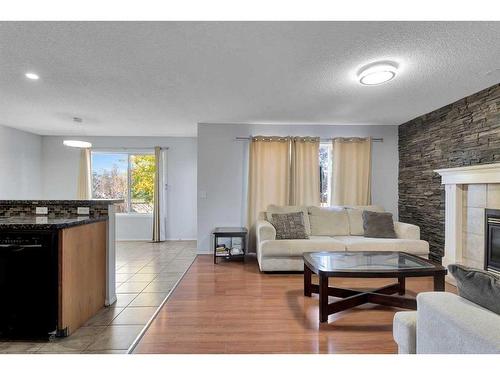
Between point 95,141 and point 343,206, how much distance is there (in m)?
5.46

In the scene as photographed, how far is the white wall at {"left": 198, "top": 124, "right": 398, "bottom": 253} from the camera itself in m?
4.73

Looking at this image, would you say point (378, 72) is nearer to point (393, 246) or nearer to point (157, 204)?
point (393, 246)

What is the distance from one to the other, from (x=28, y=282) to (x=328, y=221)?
3.76 m

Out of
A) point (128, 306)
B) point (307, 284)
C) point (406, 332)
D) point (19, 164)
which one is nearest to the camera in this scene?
→ point (406, 332)

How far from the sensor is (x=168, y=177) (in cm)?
612

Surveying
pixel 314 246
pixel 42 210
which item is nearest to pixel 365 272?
pixel 314 246

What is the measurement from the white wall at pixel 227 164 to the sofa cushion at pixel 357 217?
1.02m

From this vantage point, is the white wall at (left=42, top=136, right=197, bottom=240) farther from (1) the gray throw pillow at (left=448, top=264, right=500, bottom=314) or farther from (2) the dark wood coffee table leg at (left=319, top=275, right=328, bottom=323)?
(1) the gray throw pillow at (left=448, top=264, right=500, bottom=314)

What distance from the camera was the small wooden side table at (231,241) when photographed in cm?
416

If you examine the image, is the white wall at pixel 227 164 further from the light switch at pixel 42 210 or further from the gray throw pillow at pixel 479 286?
the gray throw pillow at pixel 479 286

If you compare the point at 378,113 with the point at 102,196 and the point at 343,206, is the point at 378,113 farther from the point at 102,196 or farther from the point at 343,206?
the point at 102,196

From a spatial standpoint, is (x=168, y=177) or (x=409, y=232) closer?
(x=409, y=232)

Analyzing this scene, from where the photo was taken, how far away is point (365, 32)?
1925 millimetres

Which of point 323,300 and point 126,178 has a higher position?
point 126,178
